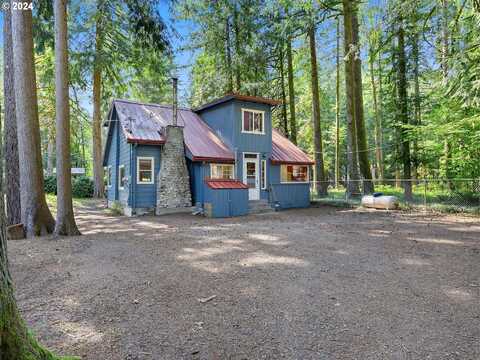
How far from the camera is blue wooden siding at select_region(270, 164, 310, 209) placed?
591 inches

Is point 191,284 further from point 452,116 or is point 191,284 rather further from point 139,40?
point 452,116

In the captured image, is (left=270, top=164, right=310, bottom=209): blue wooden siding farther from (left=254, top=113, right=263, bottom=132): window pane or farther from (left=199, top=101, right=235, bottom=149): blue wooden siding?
(left=199, top=101, right=235, bottom=149): blue wooden siding

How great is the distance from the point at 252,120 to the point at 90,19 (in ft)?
33.0

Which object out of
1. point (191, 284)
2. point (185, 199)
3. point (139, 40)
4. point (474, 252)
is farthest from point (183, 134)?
point (474, 252)

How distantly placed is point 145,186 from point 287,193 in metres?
7.19

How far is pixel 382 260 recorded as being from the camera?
5.45 meters

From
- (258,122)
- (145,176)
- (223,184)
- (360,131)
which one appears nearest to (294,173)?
(258,122)

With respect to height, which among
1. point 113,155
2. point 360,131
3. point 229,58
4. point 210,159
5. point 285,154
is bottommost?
point 210,159

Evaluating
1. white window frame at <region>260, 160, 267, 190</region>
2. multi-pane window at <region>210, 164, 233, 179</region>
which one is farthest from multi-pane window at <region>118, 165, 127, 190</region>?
white window frame at <region>260, 160, 267, 190</region>

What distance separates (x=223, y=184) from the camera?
41.3 ft

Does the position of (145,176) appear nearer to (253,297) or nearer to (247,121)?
(247,121)

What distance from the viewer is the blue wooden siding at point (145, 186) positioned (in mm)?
12477

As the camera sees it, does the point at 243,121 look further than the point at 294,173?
No

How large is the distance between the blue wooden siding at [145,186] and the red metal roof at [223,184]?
8.02 feet
